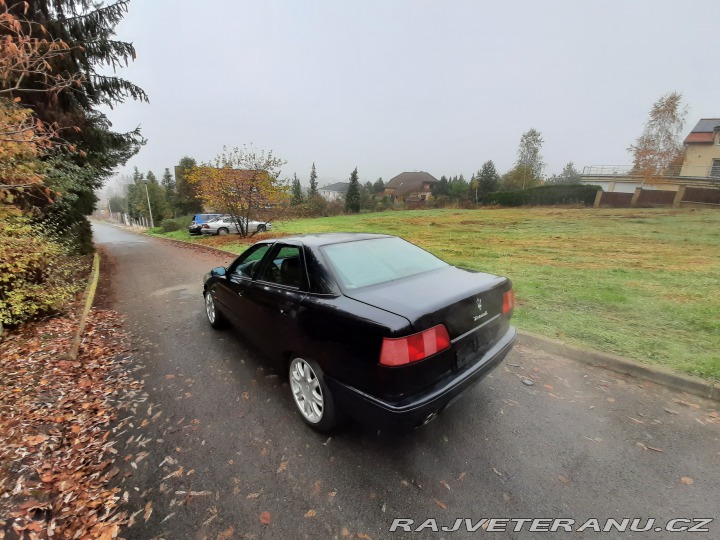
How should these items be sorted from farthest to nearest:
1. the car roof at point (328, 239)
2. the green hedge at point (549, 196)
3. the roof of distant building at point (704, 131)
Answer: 1. the roof of distant building at point (704, 131)
2. the green hedge at point (549, 196)
3. the car roof at point (328, 239)

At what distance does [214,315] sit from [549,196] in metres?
37.5

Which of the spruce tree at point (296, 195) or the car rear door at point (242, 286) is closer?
the car rear door at point (242, 286)

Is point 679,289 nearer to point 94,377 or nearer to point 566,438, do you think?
point 566,438

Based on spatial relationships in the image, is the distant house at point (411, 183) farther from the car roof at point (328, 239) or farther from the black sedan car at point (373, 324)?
the black sedan car at point (373, 324)

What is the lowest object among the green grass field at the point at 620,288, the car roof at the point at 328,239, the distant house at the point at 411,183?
the green grass field at the point at 620,288

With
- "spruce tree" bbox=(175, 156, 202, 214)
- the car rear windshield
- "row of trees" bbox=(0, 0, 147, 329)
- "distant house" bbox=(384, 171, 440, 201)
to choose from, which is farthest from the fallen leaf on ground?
"distant house" bbox=(384, 171, 440, 201)

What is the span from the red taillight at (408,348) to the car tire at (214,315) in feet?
10.5

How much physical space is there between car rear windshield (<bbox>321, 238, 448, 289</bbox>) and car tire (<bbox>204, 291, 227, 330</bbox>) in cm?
247

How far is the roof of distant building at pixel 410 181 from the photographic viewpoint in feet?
226

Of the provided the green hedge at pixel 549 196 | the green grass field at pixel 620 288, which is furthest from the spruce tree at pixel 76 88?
the green hedge at pixel 549 196

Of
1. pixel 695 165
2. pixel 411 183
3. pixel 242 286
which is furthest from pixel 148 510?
pixel 411 183

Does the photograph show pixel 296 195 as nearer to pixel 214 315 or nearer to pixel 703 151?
pixel 214 315

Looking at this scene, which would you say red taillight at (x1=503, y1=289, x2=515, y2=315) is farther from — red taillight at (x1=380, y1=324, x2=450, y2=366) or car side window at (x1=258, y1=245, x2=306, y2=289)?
car side window at (x1=258, y1=245, x2=306, y2=289)

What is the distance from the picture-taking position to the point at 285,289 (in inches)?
112
